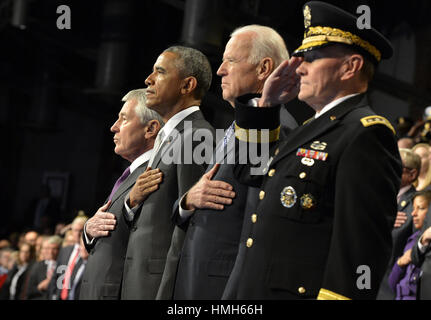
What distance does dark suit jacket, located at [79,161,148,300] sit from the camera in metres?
3.51

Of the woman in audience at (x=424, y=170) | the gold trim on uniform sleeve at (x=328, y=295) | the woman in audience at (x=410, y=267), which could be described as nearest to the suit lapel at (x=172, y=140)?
the gold trim on uniform sleeve at (x=328, y=295)

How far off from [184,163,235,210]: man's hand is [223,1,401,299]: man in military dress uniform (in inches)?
9.1

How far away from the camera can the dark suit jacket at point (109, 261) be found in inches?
138

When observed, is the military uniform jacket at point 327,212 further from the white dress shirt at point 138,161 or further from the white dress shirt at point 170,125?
the white dress shirt at point 138,161

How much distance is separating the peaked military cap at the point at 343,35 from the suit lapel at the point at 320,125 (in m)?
0.16

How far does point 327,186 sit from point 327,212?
81mm

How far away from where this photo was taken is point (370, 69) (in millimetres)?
2496

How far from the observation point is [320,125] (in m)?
2.45

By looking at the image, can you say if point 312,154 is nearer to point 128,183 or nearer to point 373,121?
point 373,121

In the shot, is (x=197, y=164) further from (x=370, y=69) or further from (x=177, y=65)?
(x=370, y=69)

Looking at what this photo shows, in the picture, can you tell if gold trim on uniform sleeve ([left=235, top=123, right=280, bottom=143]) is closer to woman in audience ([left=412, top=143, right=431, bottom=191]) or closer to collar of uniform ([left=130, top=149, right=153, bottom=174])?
collar of uniform ([left=130, top=149, right=153, bottom=174])

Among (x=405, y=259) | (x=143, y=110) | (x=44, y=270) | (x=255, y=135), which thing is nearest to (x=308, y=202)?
Answer: (x=255, y=135)
